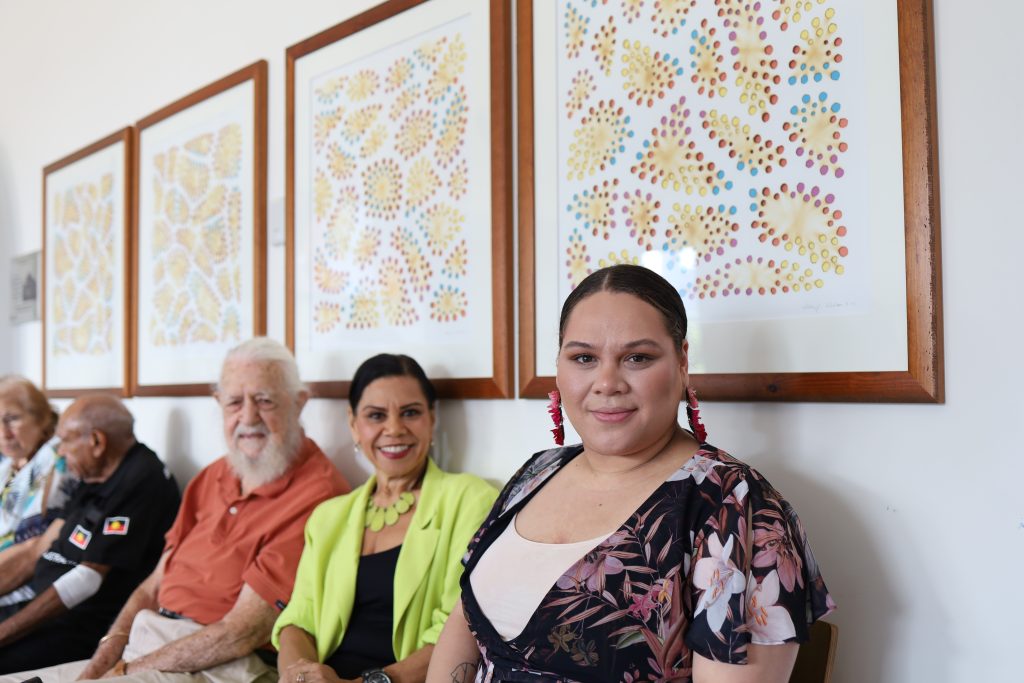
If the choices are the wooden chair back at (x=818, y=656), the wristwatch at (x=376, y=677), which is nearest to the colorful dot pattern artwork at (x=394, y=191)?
the wristwatch at (x=376, y=677)

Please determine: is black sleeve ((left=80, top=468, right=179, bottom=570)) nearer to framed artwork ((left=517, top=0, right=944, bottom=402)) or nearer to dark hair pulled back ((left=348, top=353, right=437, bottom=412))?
dark hair pulled back ((left=348, top=353, right=437, bottom=412))

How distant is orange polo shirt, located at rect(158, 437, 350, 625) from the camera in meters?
2.16

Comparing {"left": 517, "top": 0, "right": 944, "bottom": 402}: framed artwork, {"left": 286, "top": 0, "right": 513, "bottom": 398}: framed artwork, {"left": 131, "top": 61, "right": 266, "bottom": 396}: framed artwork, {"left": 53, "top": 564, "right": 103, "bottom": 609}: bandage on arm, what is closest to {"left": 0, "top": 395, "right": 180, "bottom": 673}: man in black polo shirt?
{"left": 53, "top": 564, "right": 103, "bottom": 609}: bandage on arm

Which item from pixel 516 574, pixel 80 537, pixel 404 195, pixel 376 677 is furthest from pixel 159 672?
pixel 404 195

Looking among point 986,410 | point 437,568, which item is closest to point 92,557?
point 437,568

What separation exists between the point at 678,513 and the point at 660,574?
0.31ft

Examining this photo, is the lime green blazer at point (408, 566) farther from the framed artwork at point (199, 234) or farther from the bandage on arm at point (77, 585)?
the framed artwork at point (199, 234)

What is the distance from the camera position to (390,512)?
2012mm

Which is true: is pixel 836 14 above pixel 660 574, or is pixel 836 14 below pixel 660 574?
above

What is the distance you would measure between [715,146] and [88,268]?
3315 millimetres

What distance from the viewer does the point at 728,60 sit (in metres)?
1.64

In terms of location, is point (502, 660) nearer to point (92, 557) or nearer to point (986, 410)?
point (986, 410)
